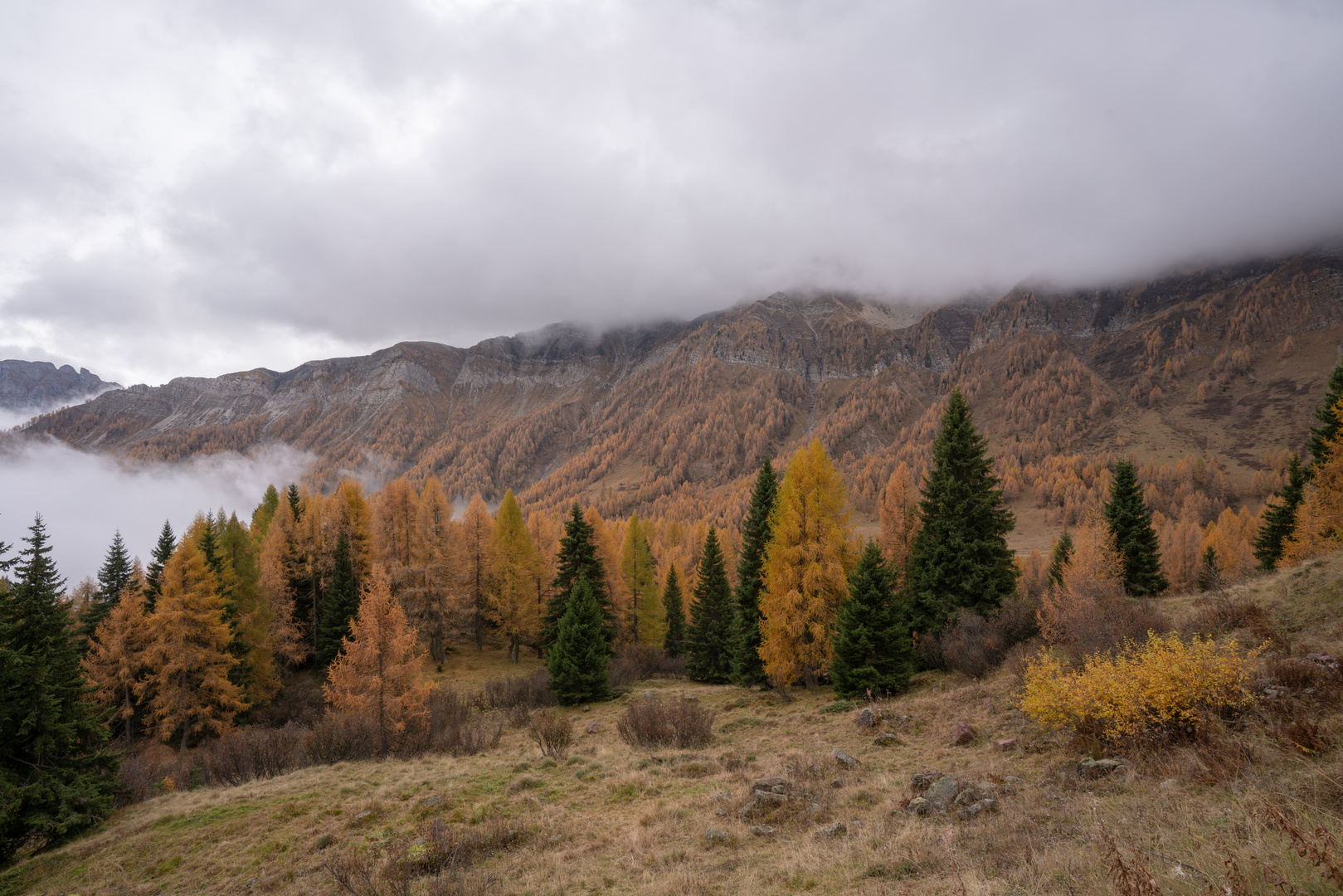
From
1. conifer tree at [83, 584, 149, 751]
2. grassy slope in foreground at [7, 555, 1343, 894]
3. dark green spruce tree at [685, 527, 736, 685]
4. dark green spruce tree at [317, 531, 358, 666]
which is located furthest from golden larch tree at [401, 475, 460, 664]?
grassy slope in foreground at [7, 555, 1343, 894]

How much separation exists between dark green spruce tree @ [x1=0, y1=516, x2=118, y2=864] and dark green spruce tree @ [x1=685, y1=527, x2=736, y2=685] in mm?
29219

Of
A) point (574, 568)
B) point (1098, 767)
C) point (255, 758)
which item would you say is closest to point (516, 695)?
point (574, 568)

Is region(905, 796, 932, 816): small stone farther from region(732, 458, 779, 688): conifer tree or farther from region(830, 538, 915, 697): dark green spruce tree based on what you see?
region(732, 458, 779, 688): conifer tree

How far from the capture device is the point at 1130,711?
31.5 ft

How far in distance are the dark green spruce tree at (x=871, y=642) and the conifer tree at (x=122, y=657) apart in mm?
35863

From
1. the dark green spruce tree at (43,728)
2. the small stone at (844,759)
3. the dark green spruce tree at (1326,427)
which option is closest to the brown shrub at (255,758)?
the dark green spruce tree at (43,728)

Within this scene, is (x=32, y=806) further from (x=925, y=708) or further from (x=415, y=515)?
(x=415, y=515)

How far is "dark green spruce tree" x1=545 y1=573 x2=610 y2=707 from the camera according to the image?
95.9ft

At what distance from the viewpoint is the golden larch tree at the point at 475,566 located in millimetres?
44812

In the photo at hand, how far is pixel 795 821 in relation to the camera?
404 inches

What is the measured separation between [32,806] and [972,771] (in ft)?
76.1

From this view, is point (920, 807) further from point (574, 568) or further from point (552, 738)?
point (574, 568)

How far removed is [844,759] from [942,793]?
3.98 m

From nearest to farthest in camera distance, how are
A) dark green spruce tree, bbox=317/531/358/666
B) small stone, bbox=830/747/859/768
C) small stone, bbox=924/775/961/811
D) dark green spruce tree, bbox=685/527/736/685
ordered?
small stone, bbox=924/775/961/811, small stone, bbox=830/747/859/768, dark green spruce tree, bbox=685/527/736/685, dark green spruce tree, bbox=317/531/358/666
